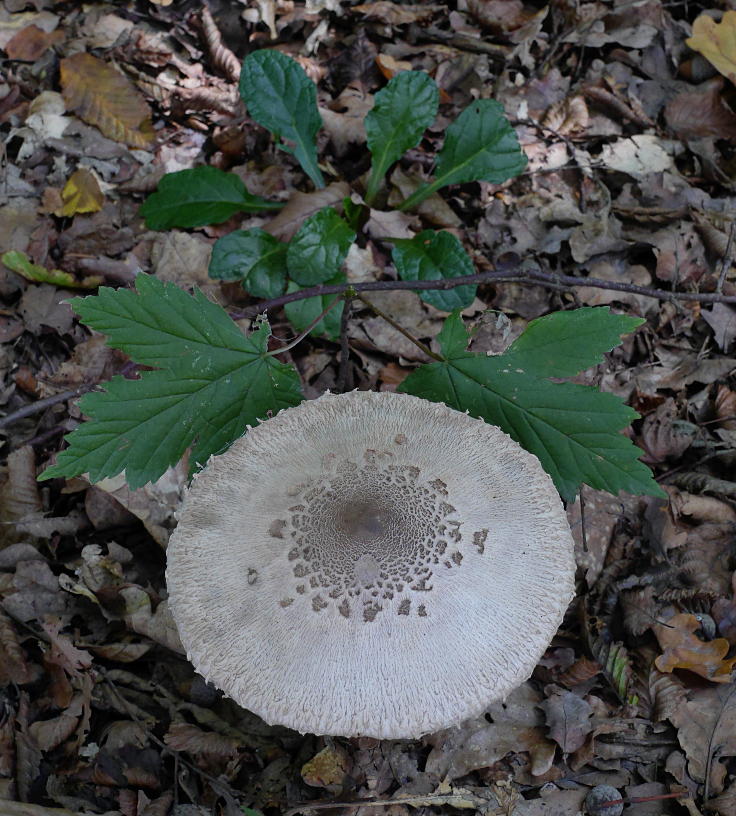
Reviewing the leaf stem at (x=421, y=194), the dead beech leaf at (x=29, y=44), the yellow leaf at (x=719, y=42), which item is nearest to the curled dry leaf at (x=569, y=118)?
the yellow leaf at (x=719, y=42)

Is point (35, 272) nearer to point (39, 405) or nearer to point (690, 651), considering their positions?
point (39, 405)

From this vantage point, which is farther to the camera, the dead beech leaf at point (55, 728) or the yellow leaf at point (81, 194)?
the yellow leaf at point (81, 194)

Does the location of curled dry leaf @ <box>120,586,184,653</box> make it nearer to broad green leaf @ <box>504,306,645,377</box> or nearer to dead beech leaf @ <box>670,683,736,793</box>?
broad green leaf @ <box>504,306,645,377</box>

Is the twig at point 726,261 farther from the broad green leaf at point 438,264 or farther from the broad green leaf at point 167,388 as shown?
the broad green leaf at point 167,388

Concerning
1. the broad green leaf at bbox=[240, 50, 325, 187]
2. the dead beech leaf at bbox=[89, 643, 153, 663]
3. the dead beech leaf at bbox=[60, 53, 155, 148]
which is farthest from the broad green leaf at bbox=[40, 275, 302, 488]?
the dead beech leaf at bbox=[60, 53, 155, 148]

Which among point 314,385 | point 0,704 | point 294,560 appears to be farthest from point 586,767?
point 0,704

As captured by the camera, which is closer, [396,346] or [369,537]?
[369,537]

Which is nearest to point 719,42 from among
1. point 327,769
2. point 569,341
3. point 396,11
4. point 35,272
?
point 396,11
